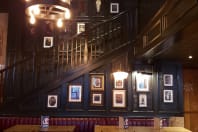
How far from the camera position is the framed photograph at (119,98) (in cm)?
748

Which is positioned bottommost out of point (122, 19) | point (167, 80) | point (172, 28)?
point (167, 80)

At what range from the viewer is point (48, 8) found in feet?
18.0

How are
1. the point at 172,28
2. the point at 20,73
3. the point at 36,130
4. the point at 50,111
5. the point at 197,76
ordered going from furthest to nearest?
the point at 197,76
the point at 20,73
the point at 50,111
the point at 36,130
the point at 172,28

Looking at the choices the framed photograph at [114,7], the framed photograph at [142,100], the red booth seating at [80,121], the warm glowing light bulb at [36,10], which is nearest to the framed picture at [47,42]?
the framed photograph at [114,7]

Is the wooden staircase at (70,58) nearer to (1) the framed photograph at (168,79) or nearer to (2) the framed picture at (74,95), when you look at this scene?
(2) the framed picture at (74,95)

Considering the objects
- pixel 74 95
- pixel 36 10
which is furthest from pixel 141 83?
pixel 36 10

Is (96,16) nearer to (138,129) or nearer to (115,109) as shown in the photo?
(115,109)

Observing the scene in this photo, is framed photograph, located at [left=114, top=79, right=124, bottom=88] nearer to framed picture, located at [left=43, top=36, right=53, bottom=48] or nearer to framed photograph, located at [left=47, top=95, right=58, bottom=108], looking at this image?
framed photograph, located at [left=47, top=95, right=58, bottom=108]

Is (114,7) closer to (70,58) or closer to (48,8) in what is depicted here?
(70,58)

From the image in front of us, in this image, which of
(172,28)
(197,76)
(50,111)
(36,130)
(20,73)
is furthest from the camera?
(197,76)

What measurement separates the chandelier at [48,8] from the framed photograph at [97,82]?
2148 millimetres

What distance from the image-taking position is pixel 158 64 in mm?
7590

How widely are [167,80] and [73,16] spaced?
353 centimetres

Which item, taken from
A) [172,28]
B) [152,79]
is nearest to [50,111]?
[152,79]
